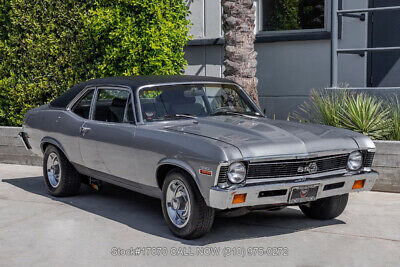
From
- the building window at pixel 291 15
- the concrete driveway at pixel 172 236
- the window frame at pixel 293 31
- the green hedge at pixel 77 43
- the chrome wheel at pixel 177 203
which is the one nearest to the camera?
the concrete driveway at pixel 172 236

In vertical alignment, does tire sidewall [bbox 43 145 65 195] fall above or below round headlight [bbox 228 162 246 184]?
below

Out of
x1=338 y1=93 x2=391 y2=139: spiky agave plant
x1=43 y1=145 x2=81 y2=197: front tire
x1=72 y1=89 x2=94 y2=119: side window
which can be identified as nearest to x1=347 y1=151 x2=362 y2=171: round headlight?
x1=338 y1=93 x2=391 y2=139: spiky agave plant

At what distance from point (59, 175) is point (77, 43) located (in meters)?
3.91

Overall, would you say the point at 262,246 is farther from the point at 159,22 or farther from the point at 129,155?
the point at 159,22

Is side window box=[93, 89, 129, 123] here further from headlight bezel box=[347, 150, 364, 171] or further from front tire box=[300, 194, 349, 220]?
headlight bezel box=[347, 150, 364, 171]

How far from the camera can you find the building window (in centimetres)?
1208

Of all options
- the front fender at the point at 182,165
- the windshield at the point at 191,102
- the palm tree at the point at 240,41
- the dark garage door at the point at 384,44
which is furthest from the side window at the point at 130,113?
the dark garage door at the point at 384,44

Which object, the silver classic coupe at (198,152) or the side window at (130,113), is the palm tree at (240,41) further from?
the side window at (130,113)

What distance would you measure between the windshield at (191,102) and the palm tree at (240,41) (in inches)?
103


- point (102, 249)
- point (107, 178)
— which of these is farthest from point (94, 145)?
point (102, 249)

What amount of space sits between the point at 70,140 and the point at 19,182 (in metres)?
2.10

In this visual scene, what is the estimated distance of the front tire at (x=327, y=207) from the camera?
6680 mm

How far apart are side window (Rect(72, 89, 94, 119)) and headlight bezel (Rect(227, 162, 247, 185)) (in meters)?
2.66

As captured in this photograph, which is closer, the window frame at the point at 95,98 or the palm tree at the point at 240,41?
the window frame at the point at 95,98
